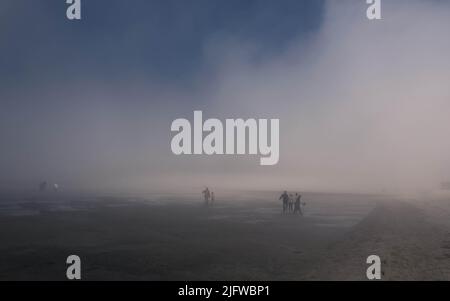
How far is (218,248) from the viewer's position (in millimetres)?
16422

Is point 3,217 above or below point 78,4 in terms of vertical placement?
below

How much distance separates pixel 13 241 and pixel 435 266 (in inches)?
741

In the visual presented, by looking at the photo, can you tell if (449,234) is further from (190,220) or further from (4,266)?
(4,266)

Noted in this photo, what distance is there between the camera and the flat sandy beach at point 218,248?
12.6 metres

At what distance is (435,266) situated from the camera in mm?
13578

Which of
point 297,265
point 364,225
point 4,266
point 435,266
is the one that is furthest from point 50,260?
point 364,225

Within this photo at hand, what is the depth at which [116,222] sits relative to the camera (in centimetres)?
2450

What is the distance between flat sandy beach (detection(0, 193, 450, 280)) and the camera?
12.6 meters
